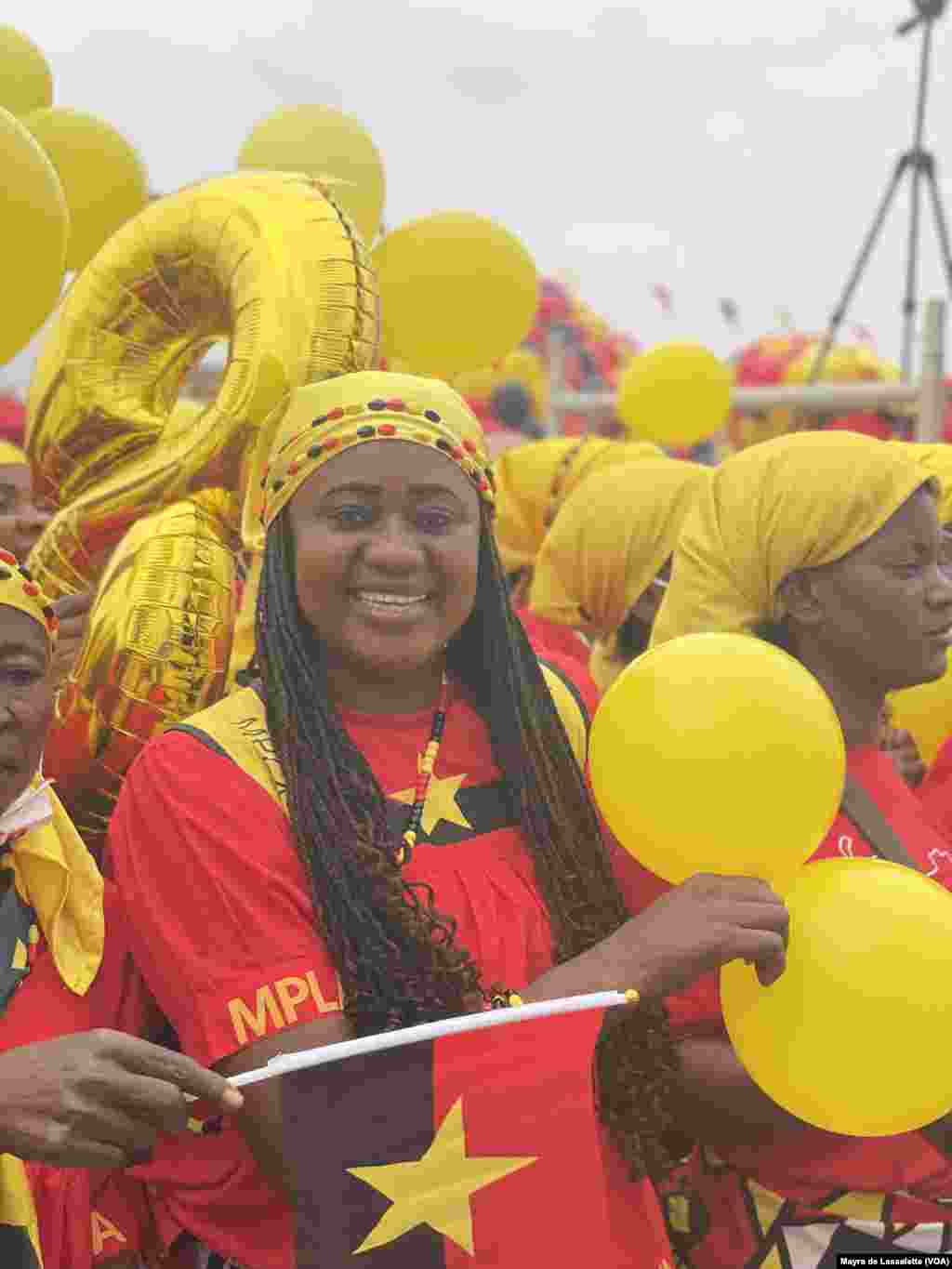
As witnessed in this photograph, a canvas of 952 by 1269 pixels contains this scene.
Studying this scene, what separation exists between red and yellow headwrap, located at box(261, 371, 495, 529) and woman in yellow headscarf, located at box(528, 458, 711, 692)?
137cm

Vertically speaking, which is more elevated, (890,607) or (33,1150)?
(890,607)

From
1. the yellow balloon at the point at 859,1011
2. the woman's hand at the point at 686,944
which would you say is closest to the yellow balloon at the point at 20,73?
the woman's hand at the point at 686,944

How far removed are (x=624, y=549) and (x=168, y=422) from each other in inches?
44.5

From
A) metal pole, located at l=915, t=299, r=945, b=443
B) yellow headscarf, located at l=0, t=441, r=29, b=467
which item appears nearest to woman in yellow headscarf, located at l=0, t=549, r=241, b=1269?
yellow headscarf, located at l=0, t=441, r=29, b=467

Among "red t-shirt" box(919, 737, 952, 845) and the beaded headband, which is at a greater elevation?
the beaded headband

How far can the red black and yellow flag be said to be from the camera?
5.46 ft

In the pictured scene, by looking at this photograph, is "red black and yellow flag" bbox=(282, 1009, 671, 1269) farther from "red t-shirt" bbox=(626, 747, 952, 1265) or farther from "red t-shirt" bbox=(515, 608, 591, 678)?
"red t-shirt" bbox=(515, 608, 591, 678)

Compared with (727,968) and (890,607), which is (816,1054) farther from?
(890,607)

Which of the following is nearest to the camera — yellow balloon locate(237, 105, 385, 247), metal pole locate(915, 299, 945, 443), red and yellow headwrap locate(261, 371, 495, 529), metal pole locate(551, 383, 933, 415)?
red and yellow headwrap locate(261, 371, 495, 529)

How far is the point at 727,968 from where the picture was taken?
1786 mm

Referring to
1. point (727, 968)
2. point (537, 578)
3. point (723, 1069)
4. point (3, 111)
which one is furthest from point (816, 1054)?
point (537, 578)

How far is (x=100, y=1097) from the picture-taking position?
4.72ft

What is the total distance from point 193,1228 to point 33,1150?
0.49 m

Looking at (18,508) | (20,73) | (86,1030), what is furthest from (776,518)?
(20,73)
